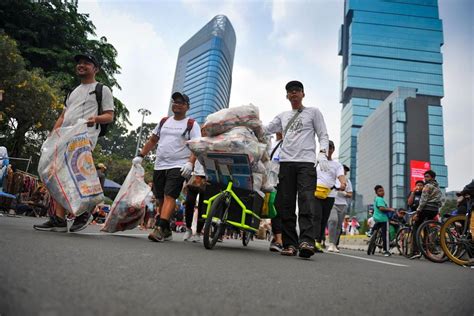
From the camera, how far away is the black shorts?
180 inches

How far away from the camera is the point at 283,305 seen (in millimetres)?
1254

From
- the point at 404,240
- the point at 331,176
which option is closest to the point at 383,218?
the point at 404,240

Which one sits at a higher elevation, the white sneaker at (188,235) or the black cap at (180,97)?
the black cap at (180,97)

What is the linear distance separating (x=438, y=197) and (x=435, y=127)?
113406 millimetres

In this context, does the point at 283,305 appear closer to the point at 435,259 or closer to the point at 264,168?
the point at 264,168

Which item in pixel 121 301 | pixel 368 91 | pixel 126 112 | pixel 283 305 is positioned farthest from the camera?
pixel 368 91

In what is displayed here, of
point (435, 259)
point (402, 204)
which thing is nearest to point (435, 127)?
point (402, 204)

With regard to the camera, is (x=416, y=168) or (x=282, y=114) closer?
(x=282, y=114)

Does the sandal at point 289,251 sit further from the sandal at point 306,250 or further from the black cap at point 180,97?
the black cap at point 180,97

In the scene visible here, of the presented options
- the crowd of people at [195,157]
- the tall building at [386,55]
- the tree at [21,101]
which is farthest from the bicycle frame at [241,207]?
the tall building at [386,55]

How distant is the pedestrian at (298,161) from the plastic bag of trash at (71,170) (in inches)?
81.8

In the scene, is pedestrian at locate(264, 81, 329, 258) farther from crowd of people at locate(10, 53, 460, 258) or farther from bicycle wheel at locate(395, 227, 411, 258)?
bicycle wheel at locate(395, 227, 411, 258)

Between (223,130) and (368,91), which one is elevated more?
(368,91)

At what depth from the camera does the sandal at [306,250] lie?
3.49m
